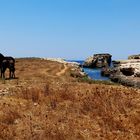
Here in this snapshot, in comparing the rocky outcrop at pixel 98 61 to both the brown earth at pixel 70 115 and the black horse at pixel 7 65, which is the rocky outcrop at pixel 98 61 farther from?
the brown earth at pixel 70 115

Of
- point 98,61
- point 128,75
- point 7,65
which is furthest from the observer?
point 98,61

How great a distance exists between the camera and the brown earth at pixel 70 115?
13.6 m

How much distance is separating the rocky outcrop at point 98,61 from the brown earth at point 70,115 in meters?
97.0

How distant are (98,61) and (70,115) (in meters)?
104

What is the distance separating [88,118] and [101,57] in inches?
4135

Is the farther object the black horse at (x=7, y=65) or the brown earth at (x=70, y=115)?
the black horse at (x=7, y=65)

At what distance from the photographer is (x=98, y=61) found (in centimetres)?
11925

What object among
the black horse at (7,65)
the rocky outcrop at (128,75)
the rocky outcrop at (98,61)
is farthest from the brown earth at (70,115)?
the rocky outcrop at (98,61)

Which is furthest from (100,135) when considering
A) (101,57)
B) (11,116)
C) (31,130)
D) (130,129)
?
(101,57)

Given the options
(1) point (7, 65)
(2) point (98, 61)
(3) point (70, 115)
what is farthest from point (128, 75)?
(2) point (98, 61)

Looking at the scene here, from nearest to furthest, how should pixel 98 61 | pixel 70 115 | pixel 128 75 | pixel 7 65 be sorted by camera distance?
1. pixel 70 115
2. pixel 7 65
3. pixel 128 75
4. pixel 98 61

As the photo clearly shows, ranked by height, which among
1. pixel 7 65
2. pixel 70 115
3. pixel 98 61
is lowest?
pixel 98 61

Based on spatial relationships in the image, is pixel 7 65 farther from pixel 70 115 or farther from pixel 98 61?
pixel 98 61

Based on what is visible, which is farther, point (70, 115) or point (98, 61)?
point (98, 61)
